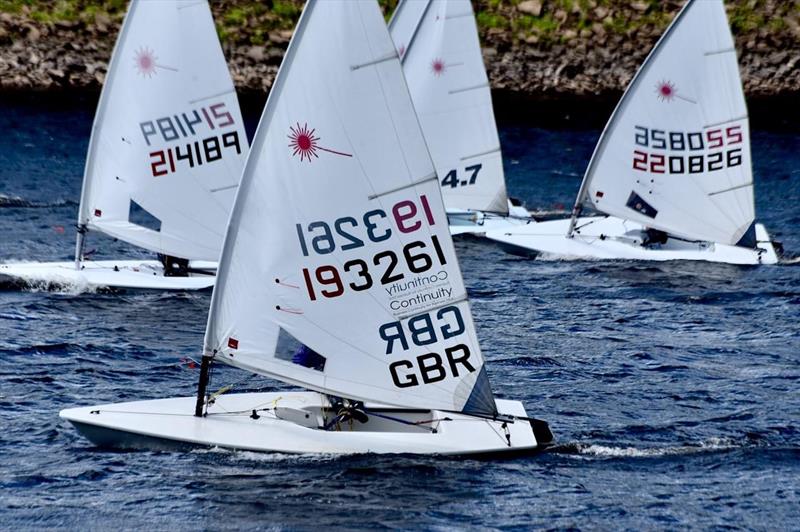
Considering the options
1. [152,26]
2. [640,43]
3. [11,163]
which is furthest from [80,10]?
[152,26]

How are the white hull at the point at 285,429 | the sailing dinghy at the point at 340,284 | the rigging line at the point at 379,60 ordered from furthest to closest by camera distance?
the white hull at the point at 285,429 < the sailing dinghy at the point at 340,284 < the rigging line at the point at 379,60

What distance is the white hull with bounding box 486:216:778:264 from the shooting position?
45.7 metres

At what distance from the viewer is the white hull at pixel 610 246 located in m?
45.7

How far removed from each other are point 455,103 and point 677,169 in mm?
7805

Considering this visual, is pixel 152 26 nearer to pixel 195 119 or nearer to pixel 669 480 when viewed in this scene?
pixel 195 119

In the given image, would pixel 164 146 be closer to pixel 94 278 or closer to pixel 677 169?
pixel 94 278

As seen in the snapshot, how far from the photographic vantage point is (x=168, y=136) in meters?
39.4

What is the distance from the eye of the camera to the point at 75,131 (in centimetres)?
6238

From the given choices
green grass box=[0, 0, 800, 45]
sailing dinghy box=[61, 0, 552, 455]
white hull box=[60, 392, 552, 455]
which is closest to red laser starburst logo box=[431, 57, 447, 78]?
white hull box=[60, 392, 552, 455]

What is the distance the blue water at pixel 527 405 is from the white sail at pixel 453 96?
2.30m

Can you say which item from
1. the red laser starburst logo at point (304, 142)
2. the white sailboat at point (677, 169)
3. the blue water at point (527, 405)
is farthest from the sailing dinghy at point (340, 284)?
the white sailboat at point (677, 169)

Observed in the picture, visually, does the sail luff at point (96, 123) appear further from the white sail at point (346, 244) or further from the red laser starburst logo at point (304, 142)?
the red laser starburst logo at point (304, 142)

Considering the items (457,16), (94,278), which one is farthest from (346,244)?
(457,16)

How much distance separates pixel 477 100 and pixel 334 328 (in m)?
22.9
